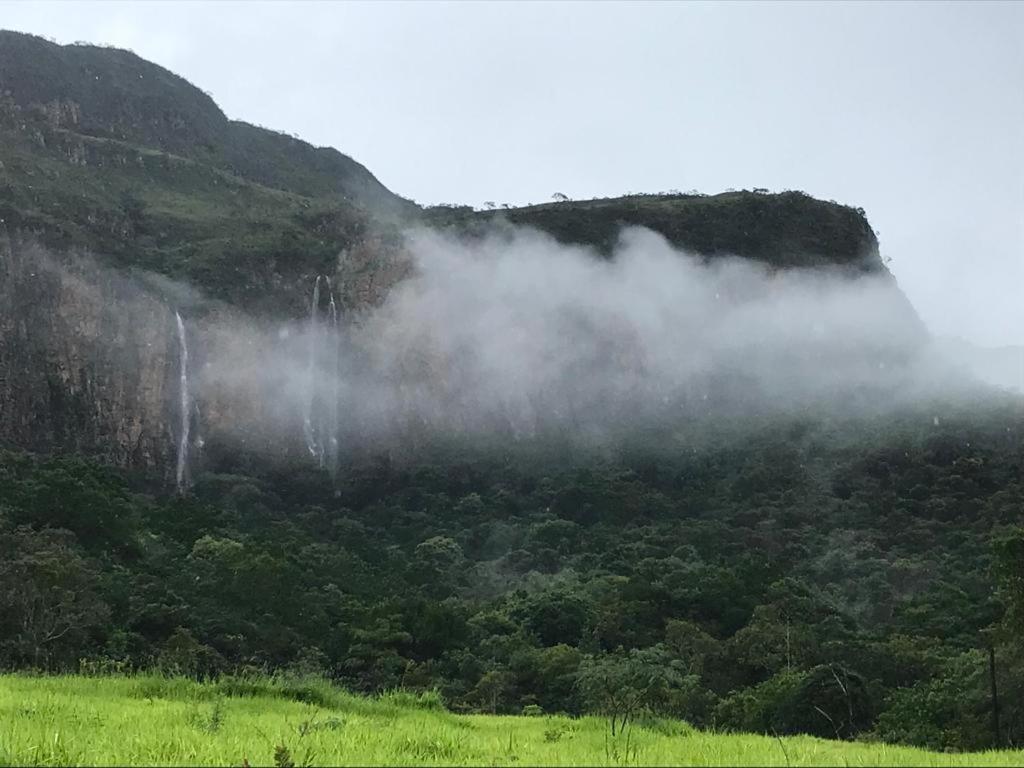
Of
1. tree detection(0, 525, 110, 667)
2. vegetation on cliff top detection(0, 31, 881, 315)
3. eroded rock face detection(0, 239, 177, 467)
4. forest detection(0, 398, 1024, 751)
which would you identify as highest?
vegetation on cliff top detection(0, 31, 881, 315)

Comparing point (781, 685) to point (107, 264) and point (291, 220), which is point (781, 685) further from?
point (291, 220)

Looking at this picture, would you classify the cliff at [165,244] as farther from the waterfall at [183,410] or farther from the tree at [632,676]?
the tree at [632,676]

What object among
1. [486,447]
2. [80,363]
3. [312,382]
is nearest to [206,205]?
[312,382]

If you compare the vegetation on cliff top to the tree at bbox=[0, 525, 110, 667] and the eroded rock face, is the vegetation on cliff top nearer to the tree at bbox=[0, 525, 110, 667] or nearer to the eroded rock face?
the eroded rock face

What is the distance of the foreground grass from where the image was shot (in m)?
6.04

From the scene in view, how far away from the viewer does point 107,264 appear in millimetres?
74250

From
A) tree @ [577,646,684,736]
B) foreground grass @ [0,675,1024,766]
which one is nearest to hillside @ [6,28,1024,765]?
tree @ [577,646,684,736]

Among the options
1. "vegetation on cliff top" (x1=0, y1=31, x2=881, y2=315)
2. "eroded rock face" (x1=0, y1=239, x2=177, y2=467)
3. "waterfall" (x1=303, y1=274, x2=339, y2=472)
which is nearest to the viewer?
"eroded rock face" (x1=0, y1=239, x2=177, y2=467)

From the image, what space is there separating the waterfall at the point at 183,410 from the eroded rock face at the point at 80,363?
634 millimetres

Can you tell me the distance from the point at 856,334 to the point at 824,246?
11202mm

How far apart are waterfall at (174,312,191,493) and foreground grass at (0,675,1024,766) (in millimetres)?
63187

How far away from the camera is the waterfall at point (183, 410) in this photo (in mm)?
70688

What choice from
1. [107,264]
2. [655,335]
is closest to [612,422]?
[655,335]

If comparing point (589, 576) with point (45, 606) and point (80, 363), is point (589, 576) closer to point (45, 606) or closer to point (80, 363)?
point (45, 606)
